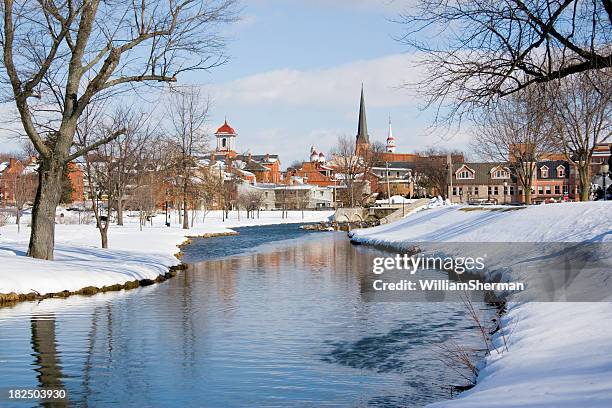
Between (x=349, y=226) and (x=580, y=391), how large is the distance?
62298 millimetres

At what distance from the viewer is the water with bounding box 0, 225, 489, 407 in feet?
33.0

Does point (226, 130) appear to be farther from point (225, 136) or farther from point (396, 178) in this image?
point (396, 178)

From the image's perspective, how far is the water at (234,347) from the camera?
1006 cm

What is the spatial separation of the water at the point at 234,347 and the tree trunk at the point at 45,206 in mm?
3400

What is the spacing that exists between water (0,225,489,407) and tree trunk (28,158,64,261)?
11.2 feet

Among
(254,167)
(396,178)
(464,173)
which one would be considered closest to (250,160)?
(254,167)

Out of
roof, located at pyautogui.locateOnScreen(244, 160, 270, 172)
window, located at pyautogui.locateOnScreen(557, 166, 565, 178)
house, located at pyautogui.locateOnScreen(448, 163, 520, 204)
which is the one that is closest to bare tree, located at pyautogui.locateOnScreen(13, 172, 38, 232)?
house, located at pyautogui.locateOnScreen(448, 163, 520, 204)

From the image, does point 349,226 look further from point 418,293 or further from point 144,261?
point 418,293

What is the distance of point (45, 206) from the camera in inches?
854

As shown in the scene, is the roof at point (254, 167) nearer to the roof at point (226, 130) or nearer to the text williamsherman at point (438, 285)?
the roof at point (226, 130)

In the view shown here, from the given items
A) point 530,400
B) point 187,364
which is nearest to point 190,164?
point 187,364

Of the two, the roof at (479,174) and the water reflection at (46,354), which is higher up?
the roof at (479,174)

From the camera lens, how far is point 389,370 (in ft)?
36.9

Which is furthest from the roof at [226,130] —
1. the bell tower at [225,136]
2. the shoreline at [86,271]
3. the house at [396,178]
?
the shoreline at [86,271]
